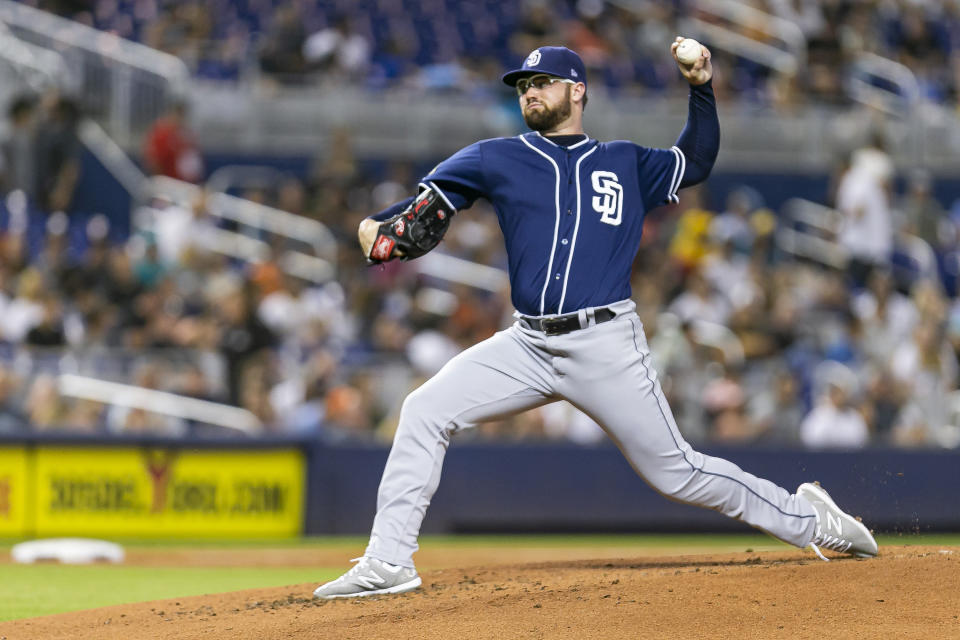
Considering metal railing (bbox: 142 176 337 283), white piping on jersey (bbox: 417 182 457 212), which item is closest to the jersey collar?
white piping on jersey (bbox: 417 182 457 212)

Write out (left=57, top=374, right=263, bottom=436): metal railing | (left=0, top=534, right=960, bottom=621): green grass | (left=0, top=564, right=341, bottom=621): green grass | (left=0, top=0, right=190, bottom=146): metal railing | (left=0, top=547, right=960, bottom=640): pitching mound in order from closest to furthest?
(left=0, top=547, right=960, bottom=640): pitching mound
(left=0, top=564, right=341, bottom=621): green grass
(left=0, top=534, right=960, bottom=621): green grass
(left=57, top=374, right=263, bottom=436): metal railing
(left=0, top=0, right=190, bottom=146): metal railing

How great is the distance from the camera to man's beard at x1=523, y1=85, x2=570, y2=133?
5.76 m

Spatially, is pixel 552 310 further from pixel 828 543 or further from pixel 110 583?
pixel 110 583

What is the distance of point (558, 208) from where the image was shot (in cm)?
566

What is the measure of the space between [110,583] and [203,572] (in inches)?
36.2

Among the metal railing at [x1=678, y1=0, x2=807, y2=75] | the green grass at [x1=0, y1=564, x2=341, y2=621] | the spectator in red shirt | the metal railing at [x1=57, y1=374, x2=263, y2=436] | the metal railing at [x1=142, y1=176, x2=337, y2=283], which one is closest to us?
the green grass at [x1=0, y1=564, x2=341, y2=621]

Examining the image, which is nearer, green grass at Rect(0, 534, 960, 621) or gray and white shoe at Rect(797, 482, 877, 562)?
gray and white shoe at Rect(797, 482, 877, 562)

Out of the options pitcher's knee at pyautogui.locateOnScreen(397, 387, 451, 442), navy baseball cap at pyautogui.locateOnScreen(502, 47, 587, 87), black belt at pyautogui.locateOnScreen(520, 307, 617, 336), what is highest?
navy baseball cap at pyautogui.locateOnScreen(502, 47, 587, 87)

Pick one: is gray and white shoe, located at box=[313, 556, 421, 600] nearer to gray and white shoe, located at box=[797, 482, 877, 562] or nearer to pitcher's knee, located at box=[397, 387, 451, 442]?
pitcher's knee, located at box=[397, 387, 451, 442]

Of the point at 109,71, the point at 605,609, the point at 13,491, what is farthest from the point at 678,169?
the point at 109,71

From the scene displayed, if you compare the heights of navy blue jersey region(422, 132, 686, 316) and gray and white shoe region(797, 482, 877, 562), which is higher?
navy blue jersey region(422, 132, 686, 316)

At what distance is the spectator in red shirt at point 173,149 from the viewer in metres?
14.5

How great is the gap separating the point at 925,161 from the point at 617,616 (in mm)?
13847

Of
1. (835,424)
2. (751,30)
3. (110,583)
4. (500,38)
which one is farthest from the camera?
(751,30)
